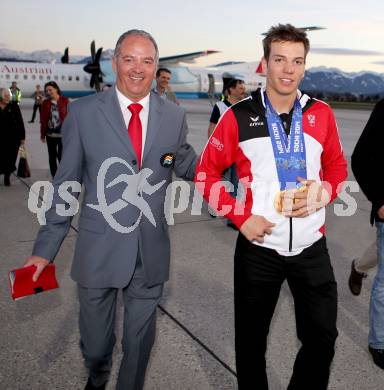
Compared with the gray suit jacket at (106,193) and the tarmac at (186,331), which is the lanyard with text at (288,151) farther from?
the tarmac at (186,331)

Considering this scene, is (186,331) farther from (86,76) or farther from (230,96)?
(86,76)

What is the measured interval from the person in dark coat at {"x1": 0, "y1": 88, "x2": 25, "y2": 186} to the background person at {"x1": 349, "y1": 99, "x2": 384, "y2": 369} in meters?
7.05

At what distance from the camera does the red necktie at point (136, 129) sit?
2.33 m

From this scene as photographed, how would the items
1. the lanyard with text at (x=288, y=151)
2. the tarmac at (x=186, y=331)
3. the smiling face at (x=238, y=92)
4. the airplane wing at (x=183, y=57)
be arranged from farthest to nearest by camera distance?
the airplane wing at (x=183, y=57) → the smiling face at (x=238, y=92) → the tarmac at (x=186, y=331) → the lanyard with text at (x=288, y=151)

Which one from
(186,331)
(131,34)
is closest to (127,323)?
(186,331)

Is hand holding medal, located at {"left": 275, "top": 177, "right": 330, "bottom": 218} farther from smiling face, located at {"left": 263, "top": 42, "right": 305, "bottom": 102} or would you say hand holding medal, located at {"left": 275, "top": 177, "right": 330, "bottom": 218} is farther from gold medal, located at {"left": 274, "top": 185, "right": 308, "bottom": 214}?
smiling face, located at {"left": 263, "top": 42, "right": 305, "bottom": 102}

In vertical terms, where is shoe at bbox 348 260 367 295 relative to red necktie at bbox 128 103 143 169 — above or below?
below

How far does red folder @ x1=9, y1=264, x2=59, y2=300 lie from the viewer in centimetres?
207

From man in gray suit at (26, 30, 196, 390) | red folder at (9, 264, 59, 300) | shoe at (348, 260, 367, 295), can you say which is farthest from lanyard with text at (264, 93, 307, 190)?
shoe at (348, 260, 367, 295)

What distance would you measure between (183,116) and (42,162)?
9.33 meters

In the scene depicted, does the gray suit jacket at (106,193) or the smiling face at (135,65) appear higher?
the smiling face at (135,65)

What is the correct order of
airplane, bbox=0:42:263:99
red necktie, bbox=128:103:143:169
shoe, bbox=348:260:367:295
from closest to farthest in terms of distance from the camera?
red necktie, bbox=128:103:143:169 → shoe, bbox=348:260:367:295 → airplane, bbox=0:42:263:99

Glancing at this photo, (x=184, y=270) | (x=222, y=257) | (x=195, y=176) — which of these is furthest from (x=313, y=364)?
(x=222, y=257)

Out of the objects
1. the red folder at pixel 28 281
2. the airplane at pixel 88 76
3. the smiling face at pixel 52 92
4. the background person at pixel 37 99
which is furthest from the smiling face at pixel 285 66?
the airplane at pixel 88 76
